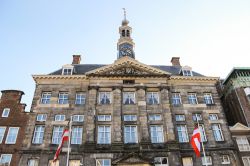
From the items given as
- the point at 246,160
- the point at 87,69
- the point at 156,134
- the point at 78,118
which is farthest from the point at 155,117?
the point at 87,69

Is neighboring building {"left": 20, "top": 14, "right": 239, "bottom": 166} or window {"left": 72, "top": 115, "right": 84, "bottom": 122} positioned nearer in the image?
neighboring building {"left": 20, "top": 14, "right": 239, "bottom": 166}

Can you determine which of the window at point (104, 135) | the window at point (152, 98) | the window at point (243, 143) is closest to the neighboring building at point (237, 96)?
the window at point (243, 143)

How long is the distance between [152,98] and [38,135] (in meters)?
14.6

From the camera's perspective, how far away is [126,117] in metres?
29.5

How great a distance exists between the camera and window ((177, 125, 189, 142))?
2893 cm

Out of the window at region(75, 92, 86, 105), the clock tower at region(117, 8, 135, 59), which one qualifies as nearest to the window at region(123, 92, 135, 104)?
the window at region(75, 92, 86, 105)

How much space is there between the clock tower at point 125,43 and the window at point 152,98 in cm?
891

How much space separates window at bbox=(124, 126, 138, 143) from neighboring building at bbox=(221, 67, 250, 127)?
14726mm

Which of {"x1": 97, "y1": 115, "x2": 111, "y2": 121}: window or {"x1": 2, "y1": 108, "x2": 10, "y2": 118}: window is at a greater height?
{"x1": 2, "y1": 108, "x2": 10, "y2": 118}: window

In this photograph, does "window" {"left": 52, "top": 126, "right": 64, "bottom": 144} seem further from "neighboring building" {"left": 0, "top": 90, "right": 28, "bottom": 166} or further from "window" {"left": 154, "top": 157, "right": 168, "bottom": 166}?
"window" {"left": 154, "top": 157, "right": 168, "bottom": 166}

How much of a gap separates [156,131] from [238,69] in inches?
612

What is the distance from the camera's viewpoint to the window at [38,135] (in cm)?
2753

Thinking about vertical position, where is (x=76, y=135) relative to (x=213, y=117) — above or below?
below

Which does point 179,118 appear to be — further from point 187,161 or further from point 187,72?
point 187,72
